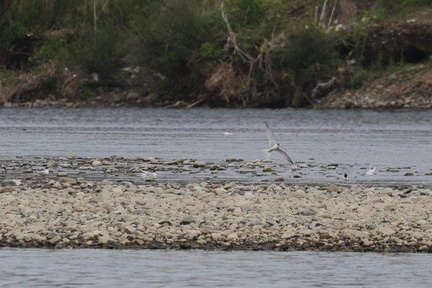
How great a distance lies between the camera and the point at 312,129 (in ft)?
158

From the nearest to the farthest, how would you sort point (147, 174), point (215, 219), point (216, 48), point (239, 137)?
1. point (215, 219)
2. point (147, 174)
3. point (239, 137)
4. point (216, 48)

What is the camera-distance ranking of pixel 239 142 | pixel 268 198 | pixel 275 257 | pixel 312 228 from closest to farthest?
pixel 275 257 < pixel 312 228 < pixel 268 198 < pixel 239 142

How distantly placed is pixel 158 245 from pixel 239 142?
2260 centimetres

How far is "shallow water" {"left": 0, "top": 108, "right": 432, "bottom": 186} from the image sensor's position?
30.9m

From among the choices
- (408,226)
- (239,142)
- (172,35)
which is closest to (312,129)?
(239,142)

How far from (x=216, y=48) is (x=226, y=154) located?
107ft

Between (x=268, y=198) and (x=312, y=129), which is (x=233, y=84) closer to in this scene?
(x=312, y=129)

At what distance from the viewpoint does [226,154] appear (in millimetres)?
34000

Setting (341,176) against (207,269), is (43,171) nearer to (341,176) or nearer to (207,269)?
(341,176)

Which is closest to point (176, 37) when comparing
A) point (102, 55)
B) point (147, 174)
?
point (102, 55)

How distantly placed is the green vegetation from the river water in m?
3.29

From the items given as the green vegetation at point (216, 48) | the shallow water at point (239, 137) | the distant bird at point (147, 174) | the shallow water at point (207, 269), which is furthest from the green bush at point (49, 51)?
the shallow water at point (207, 269)

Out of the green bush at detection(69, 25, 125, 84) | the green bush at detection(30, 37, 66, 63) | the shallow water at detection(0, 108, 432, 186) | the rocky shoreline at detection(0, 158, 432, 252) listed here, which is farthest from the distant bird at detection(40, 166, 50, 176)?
the green bush at detection(30, 37, 66, 63)

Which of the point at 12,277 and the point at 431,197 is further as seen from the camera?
the point at 431,197
